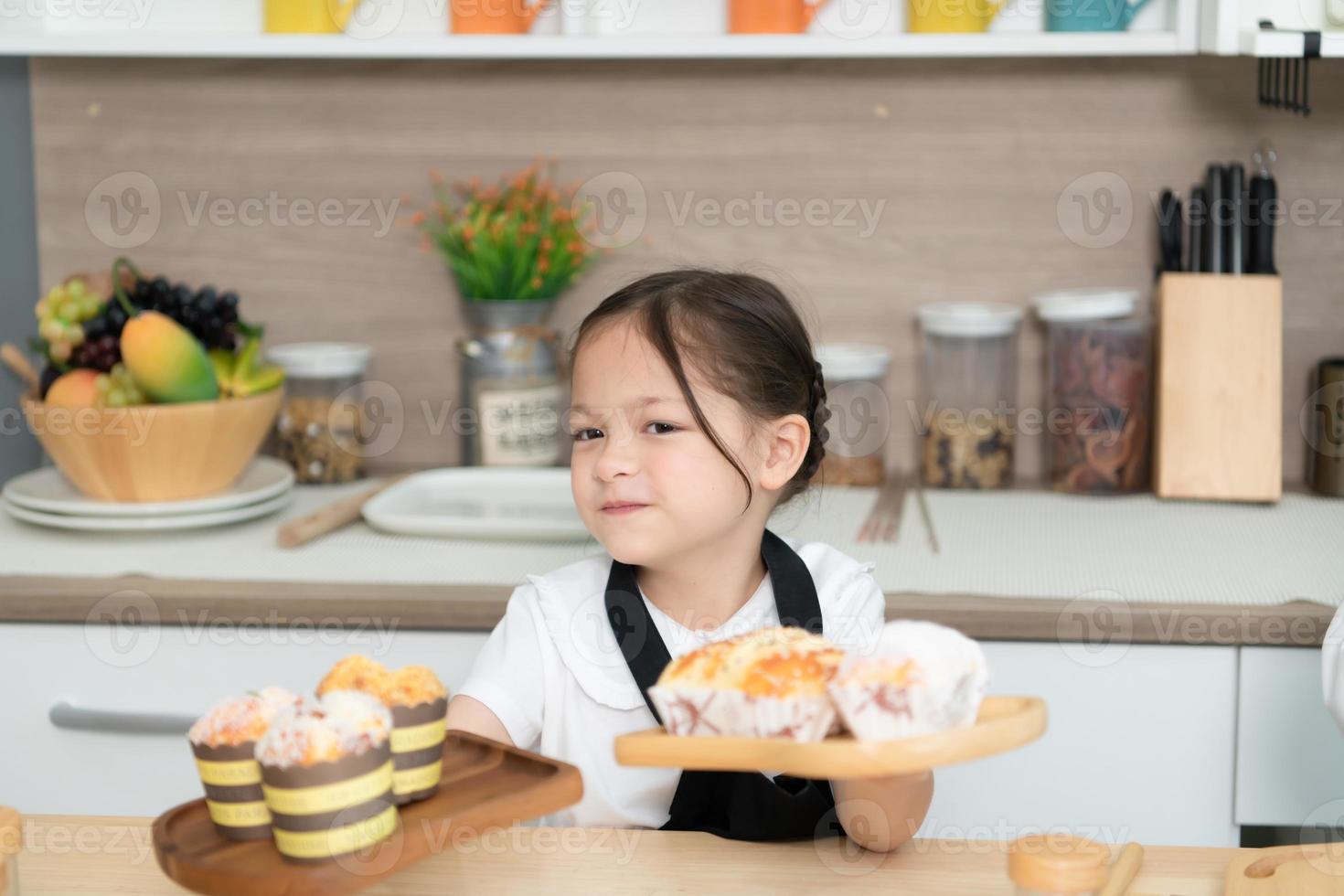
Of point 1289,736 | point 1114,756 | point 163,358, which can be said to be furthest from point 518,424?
point 1289,736

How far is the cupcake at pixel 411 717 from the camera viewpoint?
742 mm

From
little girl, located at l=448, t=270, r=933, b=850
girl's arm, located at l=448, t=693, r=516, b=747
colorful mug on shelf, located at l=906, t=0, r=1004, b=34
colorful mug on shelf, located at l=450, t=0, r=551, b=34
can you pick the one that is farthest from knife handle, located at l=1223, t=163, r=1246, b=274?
girl's arm, located at l=448, t=693, r=516, b=747

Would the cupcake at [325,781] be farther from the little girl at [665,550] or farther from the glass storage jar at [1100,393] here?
the glass storage jar at [1100,393]

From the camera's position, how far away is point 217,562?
1454mm

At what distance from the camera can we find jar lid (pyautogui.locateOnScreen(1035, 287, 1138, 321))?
1.69 meters

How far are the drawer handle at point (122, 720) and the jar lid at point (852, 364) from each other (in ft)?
2.72

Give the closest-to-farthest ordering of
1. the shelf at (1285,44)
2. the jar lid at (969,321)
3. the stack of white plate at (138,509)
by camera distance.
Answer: the shelf at (1285,44) → the stack of white plate at (138,509) → the jar lid at (969,321)

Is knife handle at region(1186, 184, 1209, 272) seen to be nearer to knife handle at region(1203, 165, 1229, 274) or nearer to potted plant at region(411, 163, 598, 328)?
knife handle at region(1203, 165, 1229, 274)

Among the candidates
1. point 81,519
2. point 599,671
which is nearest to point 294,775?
point 599,671

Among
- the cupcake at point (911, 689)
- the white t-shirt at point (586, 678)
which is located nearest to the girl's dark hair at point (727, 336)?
the white t-shirt at point (586, 678)

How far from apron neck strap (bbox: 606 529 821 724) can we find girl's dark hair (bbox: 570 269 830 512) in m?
0.07

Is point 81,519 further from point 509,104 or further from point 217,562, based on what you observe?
point 509,104

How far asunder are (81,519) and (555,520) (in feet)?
1.66

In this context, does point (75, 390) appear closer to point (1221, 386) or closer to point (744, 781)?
point (744, 781)
